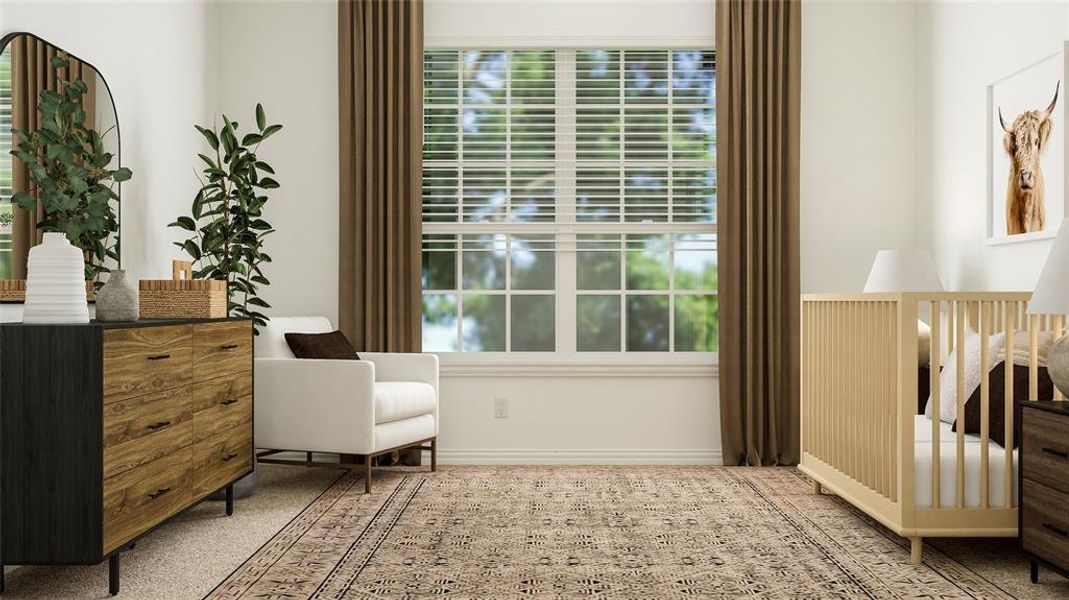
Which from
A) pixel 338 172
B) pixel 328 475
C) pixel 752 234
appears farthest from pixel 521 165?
pixel 328 475

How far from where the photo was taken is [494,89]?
455 centimetres

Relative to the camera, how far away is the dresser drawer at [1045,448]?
7.43 ft

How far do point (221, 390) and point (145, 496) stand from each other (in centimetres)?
66

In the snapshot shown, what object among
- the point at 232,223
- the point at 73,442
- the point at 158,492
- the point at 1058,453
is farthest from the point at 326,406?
the point at 1058,453

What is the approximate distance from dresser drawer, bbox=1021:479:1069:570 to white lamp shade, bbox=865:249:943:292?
5.11 ft

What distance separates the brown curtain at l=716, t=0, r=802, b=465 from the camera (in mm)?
4348

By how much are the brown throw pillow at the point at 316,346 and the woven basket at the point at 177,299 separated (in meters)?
0.76

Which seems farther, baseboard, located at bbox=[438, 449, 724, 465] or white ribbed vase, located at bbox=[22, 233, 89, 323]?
baseboard, located at bbox=[438, 449, 724, 465]

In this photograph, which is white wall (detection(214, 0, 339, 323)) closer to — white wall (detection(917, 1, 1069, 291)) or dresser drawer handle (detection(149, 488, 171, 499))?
dresser drawer handle (detection(149, 488, 171, 499))

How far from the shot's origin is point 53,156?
9.23ft

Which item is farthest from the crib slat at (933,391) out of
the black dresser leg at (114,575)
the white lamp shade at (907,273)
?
the black dresser leg at (114,575)

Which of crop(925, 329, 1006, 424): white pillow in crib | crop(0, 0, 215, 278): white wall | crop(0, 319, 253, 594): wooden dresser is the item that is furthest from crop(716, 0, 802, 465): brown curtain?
crop(0, 319, 253, 594): wooden dresser

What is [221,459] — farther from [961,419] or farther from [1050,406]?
[1050,406]

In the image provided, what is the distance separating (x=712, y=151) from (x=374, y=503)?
99.5 inches
